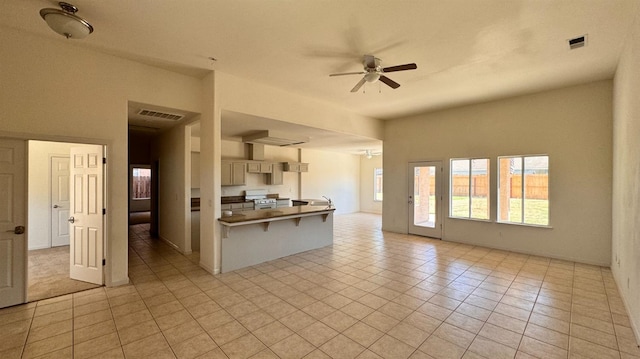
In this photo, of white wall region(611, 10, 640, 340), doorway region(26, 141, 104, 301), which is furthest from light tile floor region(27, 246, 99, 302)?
white wall region(611, 10, 640, 340)

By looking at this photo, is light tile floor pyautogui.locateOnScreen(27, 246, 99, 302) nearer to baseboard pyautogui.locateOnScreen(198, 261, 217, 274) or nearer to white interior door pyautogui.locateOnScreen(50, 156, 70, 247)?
white interior door pyautogui.locateOnScreen(50, 156, 70, 247)

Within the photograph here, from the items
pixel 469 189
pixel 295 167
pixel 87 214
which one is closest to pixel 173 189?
pixel 87 214

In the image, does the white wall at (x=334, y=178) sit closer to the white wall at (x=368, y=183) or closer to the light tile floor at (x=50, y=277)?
the white wall at (x=368, y=183)

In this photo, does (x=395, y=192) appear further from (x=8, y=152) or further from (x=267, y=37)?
(x=8, y=152)

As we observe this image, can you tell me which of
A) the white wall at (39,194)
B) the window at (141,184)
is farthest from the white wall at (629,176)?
the window at (141,184)

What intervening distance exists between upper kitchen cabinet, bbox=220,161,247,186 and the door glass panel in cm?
490

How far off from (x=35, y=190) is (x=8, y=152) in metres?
3.47

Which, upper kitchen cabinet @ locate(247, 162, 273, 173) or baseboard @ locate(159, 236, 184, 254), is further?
upper kitchen cabinet @ locate(247, 162, 273, 173)

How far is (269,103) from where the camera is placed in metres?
4.84

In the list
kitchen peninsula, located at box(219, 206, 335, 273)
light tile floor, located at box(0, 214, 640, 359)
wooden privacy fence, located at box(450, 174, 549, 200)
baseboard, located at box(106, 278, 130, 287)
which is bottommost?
light tile floor, located at box(0, 214, 640, 359)

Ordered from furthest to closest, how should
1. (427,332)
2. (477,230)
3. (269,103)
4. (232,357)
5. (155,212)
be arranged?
1. (155,212)
2. (477,230)
3. (269,103)
4. (427,332)
5. (232,357)

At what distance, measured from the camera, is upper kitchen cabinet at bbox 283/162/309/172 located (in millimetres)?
9055

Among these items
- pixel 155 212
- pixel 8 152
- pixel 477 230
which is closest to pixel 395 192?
pixel 477 230

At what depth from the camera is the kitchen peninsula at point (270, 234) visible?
4.37 metres
